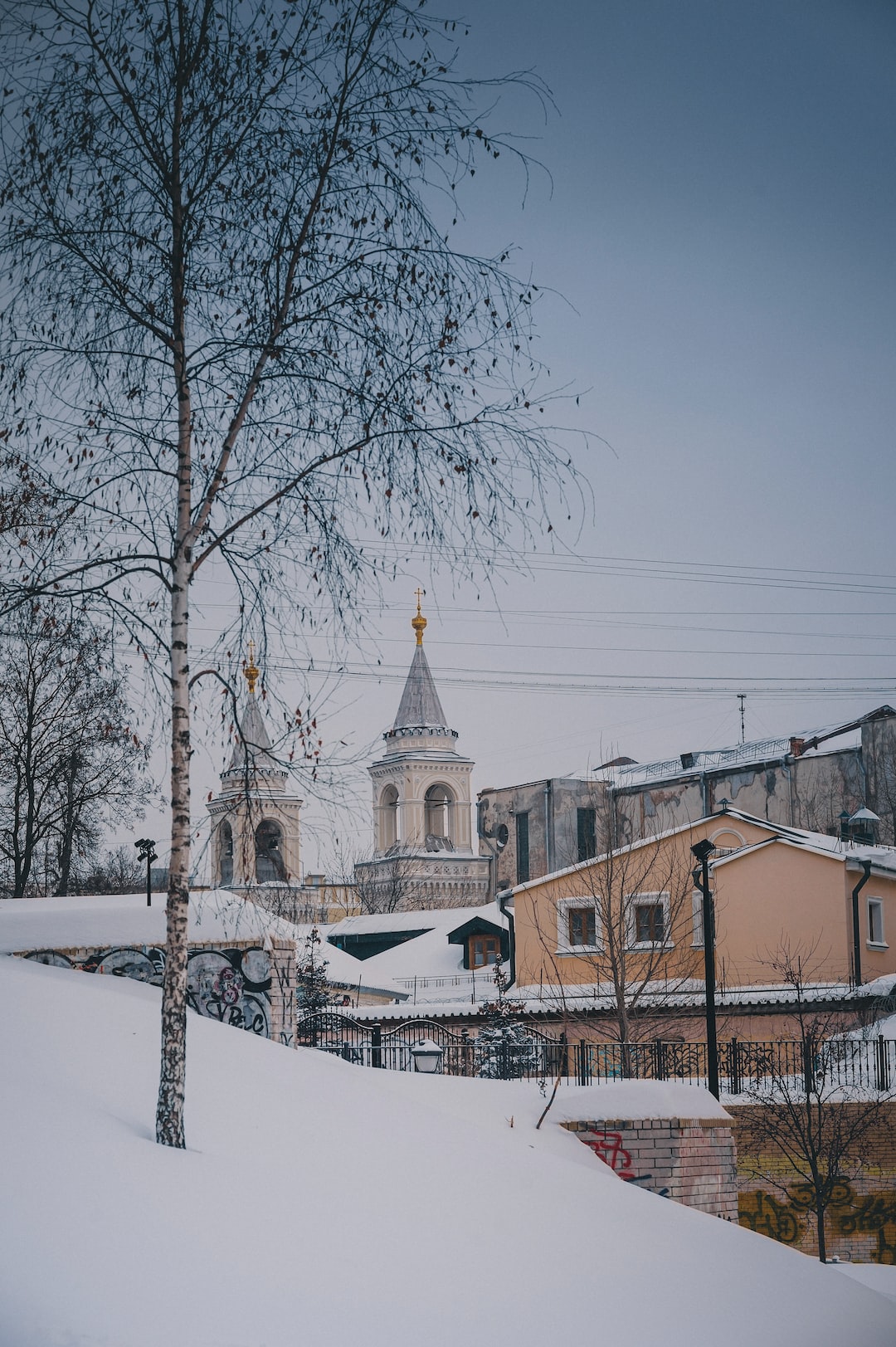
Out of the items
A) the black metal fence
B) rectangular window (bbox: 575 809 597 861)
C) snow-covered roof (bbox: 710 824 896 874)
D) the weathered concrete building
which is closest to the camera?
the black metal fence

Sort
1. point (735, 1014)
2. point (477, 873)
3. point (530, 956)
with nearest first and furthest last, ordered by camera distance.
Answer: point (735, 1014)
point (530, 956)
point (477, 873)

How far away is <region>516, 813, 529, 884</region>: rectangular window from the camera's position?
68188 millimetres

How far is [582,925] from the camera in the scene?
111ft

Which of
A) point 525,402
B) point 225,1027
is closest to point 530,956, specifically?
point 225,1027

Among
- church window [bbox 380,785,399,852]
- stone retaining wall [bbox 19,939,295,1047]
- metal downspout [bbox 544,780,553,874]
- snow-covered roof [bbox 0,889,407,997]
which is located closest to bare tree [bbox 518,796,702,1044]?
stone retaining wall [bbox 19,939,295,1047]

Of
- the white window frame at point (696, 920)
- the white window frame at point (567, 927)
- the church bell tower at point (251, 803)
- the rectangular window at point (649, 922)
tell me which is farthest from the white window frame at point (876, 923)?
the church bell tower at point (251, 803)

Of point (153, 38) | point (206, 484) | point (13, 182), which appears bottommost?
point (206, 484)

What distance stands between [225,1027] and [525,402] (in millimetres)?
5797

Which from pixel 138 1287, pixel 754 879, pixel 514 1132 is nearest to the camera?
pixel 138 1287

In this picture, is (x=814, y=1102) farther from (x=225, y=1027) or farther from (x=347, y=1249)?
(x=347, y=1249)

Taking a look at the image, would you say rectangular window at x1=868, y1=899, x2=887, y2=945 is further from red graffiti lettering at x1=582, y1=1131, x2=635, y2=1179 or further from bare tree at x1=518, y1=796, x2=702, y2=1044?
red graffiti lettering at x1=582, y1=1131, x2=635, y2=1179

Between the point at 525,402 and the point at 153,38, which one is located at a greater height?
the point at 153,38

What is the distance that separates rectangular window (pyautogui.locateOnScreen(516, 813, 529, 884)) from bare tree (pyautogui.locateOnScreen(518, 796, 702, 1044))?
33.7 m

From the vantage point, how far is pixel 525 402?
29.4ft
